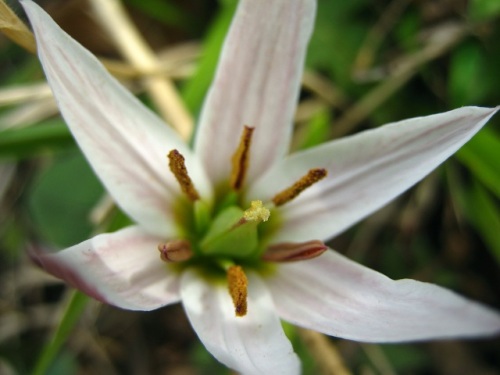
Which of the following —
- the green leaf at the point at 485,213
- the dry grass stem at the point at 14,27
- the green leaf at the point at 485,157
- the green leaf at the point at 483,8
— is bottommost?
the green leaf at the point at 485,213

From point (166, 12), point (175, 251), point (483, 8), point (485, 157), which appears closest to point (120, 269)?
point (175, 251)

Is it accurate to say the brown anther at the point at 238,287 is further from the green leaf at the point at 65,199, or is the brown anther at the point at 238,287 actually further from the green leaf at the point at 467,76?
the green leaf at the point at 467,76

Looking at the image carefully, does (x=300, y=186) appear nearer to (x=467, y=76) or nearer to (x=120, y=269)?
(x=120, y=269)

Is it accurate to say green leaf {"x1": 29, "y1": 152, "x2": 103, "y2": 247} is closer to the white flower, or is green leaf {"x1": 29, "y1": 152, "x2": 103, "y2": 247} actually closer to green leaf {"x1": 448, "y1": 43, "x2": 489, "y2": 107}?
the white flower

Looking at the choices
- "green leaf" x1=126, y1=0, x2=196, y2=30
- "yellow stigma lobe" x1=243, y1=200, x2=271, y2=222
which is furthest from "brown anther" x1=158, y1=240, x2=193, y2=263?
"green leaf" x1=126, y1=0, x2=196, y2=30

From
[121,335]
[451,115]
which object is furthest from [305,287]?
[121,335]

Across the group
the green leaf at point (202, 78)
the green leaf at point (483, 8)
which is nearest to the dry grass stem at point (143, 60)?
the green leaf at point (202, 78)

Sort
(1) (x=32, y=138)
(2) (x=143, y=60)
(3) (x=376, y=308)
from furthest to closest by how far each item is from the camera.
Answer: (2) (x=143, y=60), (1) (x=32, y=138), (3) (x=376, y=308)
